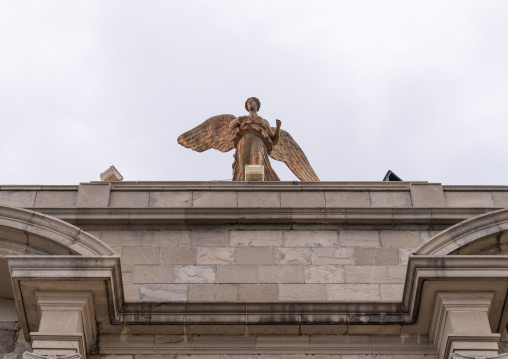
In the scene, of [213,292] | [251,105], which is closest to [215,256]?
[213,292]

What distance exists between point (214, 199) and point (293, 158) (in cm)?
487

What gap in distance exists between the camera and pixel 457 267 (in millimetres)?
14062

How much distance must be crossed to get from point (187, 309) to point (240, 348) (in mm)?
834

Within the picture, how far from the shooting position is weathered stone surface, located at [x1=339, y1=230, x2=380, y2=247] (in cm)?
1585

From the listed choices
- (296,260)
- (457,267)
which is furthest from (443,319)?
(296,260)

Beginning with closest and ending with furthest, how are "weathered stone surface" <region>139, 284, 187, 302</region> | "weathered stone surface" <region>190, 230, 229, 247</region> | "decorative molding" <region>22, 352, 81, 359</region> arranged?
"decorative molding" <region>22, 352, 81, 359</region> < "weathered stone surface" <region>139, 284, 187, 302</region> < "weathered stone surface" <region>190, 230, 229, 247</region>

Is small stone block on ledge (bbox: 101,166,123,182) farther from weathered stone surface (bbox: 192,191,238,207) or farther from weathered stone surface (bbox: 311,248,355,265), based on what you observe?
weathered stone surface (bbox: 311,248,355,265)

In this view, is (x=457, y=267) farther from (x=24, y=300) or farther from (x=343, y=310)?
(x=24, y=300)

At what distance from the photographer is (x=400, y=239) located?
16.0 metres

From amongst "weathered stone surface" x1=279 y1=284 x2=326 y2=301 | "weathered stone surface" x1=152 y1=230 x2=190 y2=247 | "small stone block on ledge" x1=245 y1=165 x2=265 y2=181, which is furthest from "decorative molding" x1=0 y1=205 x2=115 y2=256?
"small stone block on ledge" x1=245 y1=165 x2=265 y2=181

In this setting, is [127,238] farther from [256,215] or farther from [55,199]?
[256,215]

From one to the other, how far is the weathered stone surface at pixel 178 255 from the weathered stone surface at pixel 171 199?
955 millimetres

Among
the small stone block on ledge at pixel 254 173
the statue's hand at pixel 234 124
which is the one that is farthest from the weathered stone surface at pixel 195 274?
the statue's hand at pixel 234 124

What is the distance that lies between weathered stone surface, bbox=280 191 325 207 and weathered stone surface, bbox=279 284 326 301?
66.6 inches
